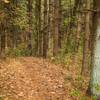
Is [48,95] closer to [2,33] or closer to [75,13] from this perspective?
[2,33]

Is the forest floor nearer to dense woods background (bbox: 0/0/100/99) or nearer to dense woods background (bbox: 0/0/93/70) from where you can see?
dense woods background (bbox: 0/0/100/99)

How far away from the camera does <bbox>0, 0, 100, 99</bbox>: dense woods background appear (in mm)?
16844

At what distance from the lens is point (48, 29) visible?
20.3 m

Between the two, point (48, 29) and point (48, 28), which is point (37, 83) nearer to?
point (48, 29)

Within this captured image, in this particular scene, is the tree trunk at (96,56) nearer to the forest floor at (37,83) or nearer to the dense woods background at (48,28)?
the forest floor at (37,83)

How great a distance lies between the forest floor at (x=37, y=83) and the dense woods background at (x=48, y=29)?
4.97 ft

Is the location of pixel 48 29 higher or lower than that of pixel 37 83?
higher

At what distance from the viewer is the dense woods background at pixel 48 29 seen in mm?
16844

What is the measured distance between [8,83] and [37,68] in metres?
3.47

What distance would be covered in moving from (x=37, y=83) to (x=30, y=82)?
0.29m

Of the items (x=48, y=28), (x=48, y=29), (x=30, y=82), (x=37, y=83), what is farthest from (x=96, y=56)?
(x=48, y=28)

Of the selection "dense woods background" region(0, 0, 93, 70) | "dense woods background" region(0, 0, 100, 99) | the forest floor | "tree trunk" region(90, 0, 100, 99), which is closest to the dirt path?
the forest floor

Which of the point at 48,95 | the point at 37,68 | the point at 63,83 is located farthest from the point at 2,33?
the point at 48,95

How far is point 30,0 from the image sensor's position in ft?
75.4
